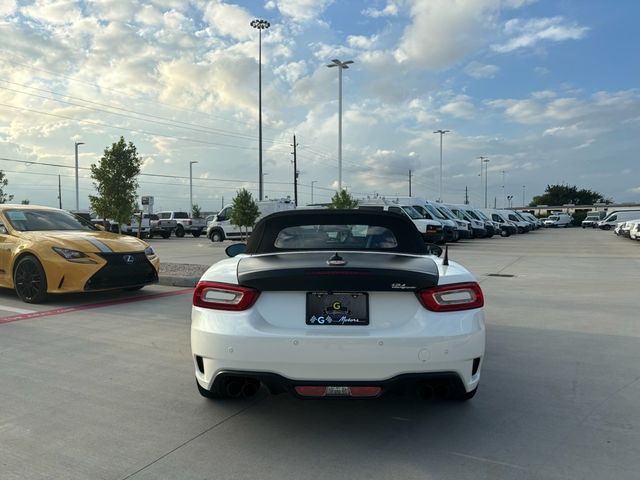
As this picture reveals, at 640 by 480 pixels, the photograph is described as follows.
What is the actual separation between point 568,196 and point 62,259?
14149 centimetres

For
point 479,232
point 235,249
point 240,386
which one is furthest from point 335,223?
point 479,232

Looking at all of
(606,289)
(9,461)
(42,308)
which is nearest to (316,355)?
(9,461)

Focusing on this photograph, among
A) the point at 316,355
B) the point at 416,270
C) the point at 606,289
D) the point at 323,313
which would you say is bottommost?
the point at 606,289

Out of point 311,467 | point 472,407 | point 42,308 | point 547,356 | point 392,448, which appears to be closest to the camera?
point 311,467

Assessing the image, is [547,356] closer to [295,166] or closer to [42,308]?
[42,308]

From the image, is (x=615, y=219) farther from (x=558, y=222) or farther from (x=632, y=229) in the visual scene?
(x=632, y=229)

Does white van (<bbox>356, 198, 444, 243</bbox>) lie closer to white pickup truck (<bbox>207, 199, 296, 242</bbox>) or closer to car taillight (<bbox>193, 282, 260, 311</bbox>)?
white pickup truck (<bbox>207, 199, 296, 242</bbox>)

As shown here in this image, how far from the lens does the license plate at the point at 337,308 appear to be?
3.25 m

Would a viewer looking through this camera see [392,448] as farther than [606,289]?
No

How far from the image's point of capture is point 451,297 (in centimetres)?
333

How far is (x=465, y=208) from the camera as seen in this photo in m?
34.6

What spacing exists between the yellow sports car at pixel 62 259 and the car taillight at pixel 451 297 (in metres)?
6.06

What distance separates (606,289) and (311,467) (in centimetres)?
910

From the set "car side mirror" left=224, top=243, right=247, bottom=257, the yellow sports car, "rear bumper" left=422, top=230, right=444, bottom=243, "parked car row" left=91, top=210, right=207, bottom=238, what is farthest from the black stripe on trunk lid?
"parked car row" left=91, top=210, right=207, bottom=238
